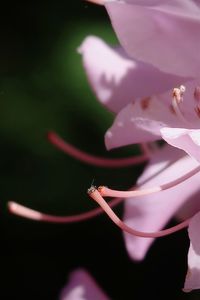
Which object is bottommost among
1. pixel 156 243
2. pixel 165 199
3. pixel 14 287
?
pixel 14 287

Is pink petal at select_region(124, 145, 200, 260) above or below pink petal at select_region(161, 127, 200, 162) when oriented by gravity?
below

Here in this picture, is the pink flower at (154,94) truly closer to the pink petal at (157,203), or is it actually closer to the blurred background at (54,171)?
the pink petal at (157,203)

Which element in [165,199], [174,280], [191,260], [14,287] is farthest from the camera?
[14,287]

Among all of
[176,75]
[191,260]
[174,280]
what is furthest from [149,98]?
[174,280]

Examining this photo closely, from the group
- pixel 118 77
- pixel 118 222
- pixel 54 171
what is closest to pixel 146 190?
pixel 118 222

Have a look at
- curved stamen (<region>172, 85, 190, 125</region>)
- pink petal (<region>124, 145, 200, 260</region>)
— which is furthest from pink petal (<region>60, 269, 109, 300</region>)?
curved stamen (<region>172, 85, 190, 125</region>)

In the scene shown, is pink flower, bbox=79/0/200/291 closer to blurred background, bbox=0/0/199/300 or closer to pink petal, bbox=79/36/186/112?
pink petal, bbox=79/36/186/112

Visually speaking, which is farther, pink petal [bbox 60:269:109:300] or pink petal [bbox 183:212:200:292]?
pink petal [bbox 60:269:109:300]

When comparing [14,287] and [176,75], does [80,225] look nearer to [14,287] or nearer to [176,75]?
[14,287]
